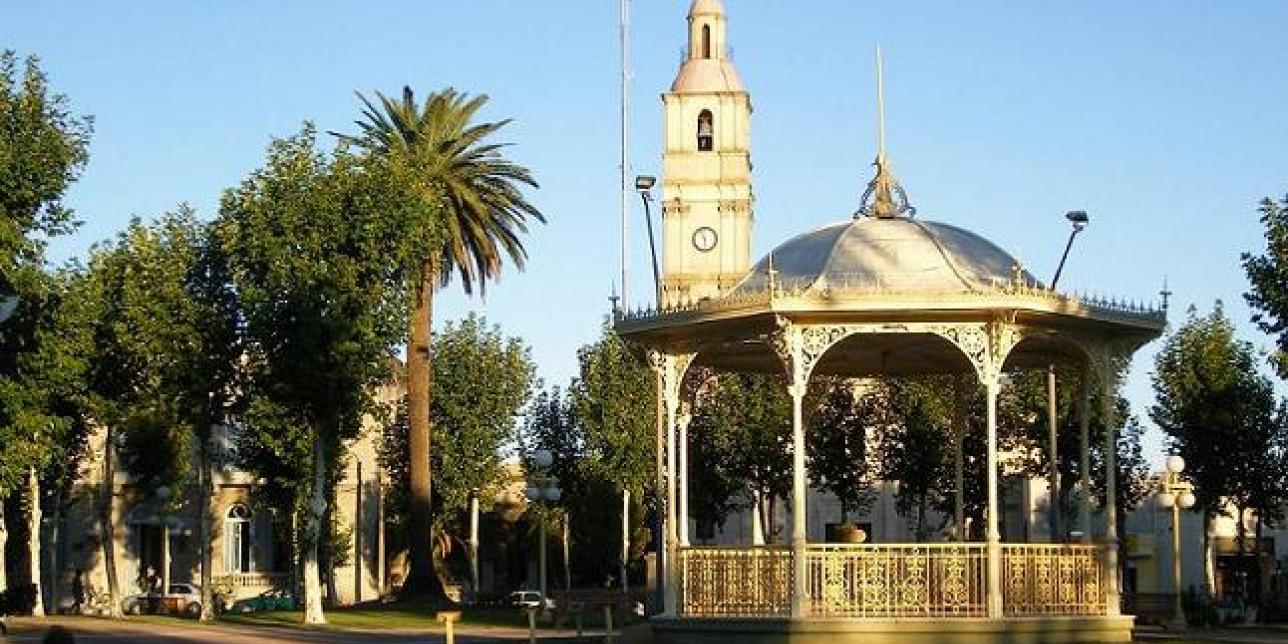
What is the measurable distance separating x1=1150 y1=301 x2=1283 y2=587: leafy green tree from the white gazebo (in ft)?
82.7

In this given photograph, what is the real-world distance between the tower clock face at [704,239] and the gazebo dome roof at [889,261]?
83765 mm

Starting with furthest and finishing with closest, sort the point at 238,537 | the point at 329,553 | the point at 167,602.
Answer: the point at 238,537
the point at 329,553
the point at 167,602

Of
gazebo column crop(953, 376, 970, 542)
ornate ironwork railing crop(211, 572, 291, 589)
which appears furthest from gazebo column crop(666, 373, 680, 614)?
ornate ironwork railing crop(211, 572, 291, 589)

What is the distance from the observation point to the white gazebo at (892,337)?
102ft

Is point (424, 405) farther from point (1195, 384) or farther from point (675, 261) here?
point (675, 261)

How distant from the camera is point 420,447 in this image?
62.5m

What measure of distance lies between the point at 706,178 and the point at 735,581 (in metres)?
87.3

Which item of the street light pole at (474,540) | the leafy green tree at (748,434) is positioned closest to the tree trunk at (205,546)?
the leafy green tree at (748,434)

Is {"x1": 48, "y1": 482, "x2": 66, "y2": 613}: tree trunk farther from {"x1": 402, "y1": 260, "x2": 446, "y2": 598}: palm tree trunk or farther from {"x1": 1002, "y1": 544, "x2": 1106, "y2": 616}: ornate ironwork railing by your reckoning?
{"x1": 1002, "y1": 544, "x2": 1106, "y2": 616}: ornate ironwork railing

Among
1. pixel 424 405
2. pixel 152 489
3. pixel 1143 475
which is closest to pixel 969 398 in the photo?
pixel 424 405

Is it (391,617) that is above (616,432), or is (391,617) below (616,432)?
below

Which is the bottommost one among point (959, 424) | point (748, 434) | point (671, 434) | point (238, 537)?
point (238, 537)

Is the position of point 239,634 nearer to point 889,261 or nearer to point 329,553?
point 889,261

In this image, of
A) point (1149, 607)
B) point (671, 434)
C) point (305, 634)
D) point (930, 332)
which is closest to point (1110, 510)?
point (930, 332)
